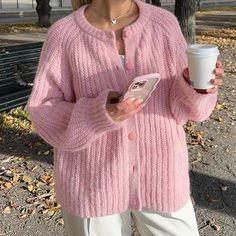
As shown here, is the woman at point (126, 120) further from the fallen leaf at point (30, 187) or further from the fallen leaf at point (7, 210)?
the fallen leaf at point (30, 187)

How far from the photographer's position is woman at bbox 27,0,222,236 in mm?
1694

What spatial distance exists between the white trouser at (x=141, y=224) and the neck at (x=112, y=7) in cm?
71

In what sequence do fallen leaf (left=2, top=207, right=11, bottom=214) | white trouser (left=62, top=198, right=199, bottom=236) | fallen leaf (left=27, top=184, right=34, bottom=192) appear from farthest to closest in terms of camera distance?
fallen leaf (left=27, top=184, right=34, bottom=192) → fallen leaf (left=2, top=207, right=11, bottom=214) → white trouser (left=62, top=198, right=199, bottom=236)

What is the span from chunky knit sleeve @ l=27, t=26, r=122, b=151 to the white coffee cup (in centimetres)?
34

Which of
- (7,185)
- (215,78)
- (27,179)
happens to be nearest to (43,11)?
(27,179)

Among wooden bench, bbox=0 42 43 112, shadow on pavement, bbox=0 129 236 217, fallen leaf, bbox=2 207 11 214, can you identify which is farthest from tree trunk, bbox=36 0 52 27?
fallen leaf, bbox=2 207 11 214

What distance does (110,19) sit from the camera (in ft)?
5.72

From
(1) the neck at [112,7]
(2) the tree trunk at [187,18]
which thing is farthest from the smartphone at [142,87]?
(2) the tree trunk at [187,18]

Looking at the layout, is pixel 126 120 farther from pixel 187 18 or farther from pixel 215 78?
pixel 187 18

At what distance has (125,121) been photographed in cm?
166

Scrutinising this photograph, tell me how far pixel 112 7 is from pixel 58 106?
15.7 inches

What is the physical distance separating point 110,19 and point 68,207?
69cm

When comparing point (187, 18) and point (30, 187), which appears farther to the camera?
point (187, 18)

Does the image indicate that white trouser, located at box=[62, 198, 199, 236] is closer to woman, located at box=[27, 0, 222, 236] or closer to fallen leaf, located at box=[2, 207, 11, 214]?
woman, located at box=[27, 0, 222, 236]
